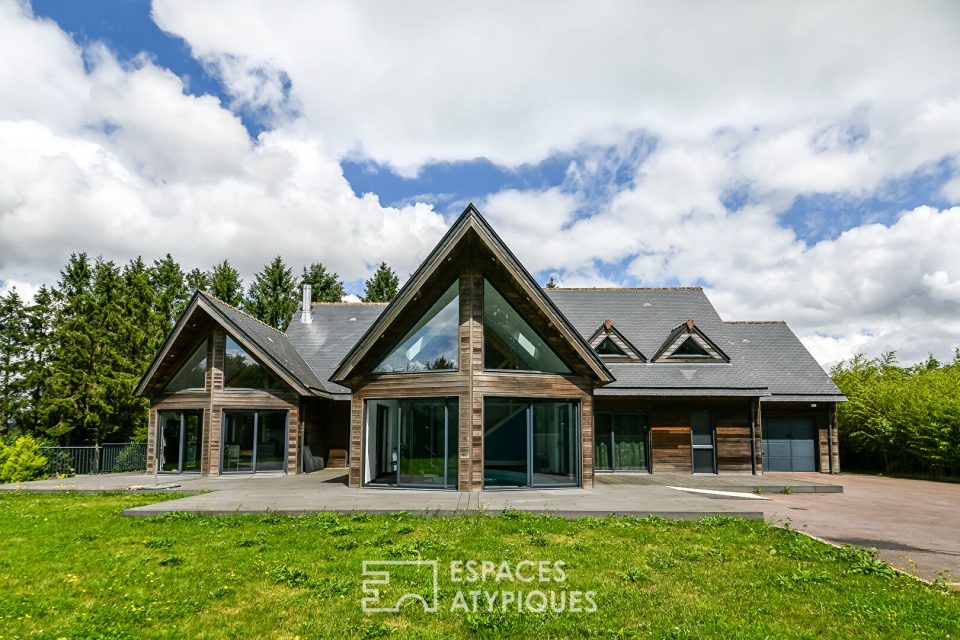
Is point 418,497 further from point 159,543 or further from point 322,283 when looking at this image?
point 322,283

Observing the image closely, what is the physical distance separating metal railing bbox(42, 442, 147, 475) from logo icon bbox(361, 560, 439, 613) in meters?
17.4

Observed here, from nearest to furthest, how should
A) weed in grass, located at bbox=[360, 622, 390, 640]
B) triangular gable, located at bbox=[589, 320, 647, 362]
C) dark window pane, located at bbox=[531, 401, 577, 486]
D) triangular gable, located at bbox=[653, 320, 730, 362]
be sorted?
weed in grass, located at bbox=[360, 622, 390, 640], dark window pane, located at bbox=[531, 401, 577, 486], triangular gable, located at bbox=[653, 320, 730, 362], triangular gable, located at bbox=[589, 320, 647, 362]

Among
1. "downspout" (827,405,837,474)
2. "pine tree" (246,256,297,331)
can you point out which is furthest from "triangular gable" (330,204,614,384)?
"pine tree" (246,256,297,331)

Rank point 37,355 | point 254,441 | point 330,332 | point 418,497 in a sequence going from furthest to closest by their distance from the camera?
point 37,355 → point 330,332 → point 254,441 → point 418,497

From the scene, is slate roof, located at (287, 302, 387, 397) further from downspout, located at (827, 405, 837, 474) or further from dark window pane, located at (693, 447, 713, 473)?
downspout, located at (827, 405, 837, 474)

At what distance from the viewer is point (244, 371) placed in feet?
Result: 64.9

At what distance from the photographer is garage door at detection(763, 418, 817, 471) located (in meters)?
21.8

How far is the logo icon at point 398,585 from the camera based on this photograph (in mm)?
6315

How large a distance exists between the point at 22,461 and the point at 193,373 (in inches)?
204

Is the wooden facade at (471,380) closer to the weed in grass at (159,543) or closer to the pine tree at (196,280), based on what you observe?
the weed in grass at (159,543)

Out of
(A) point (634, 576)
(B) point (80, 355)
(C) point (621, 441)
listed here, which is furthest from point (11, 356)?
(A) point (634, 576)

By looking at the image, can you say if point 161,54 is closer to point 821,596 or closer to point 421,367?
point 421,367

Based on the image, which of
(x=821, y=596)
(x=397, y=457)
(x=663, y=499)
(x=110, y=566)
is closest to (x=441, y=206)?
(x=397, y=457)

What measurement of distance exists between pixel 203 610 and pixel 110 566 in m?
2.48
